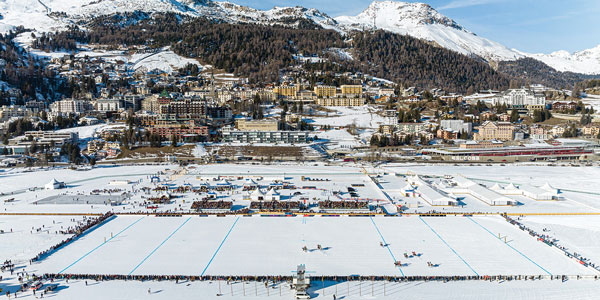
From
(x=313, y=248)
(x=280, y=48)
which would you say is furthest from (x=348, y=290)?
(x=280, y=48)

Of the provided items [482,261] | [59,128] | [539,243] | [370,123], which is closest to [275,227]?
[482,261]

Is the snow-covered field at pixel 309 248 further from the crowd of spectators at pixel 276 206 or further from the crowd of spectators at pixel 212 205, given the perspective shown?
the crowd of spectators at pixel 212 205

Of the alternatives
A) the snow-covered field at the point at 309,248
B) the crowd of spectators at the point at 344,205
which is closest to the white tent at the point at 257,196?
the snow-covered field at the point at 309,248

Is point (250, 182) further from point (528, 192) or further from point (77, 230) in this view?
point (528, 192)

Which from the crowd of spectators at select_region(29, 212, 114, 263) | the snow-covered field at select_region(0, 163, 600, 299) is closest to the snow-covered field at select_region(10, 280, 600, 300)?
the snow-covered field at select_region(0, 163, 600, 299)

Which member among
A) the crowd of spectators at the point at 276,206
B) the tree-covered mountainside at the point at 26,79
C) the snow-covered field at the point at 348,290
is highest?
the tree-covered mountainside at the point at 26,79

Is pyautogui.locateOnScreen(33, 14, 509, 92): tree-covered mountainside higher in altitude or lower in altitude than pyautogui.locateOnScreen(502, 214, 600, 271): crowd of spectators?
higher

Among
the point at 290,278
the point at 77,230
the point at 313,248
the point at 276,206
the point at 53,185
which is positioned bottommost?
the point at 290,278

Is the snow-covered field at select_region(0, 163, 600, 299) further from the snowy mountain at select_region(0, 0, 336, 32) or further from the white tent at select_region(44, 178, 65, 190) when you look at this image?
the snowy mountain at select_region(0, 0, 336, 32)
